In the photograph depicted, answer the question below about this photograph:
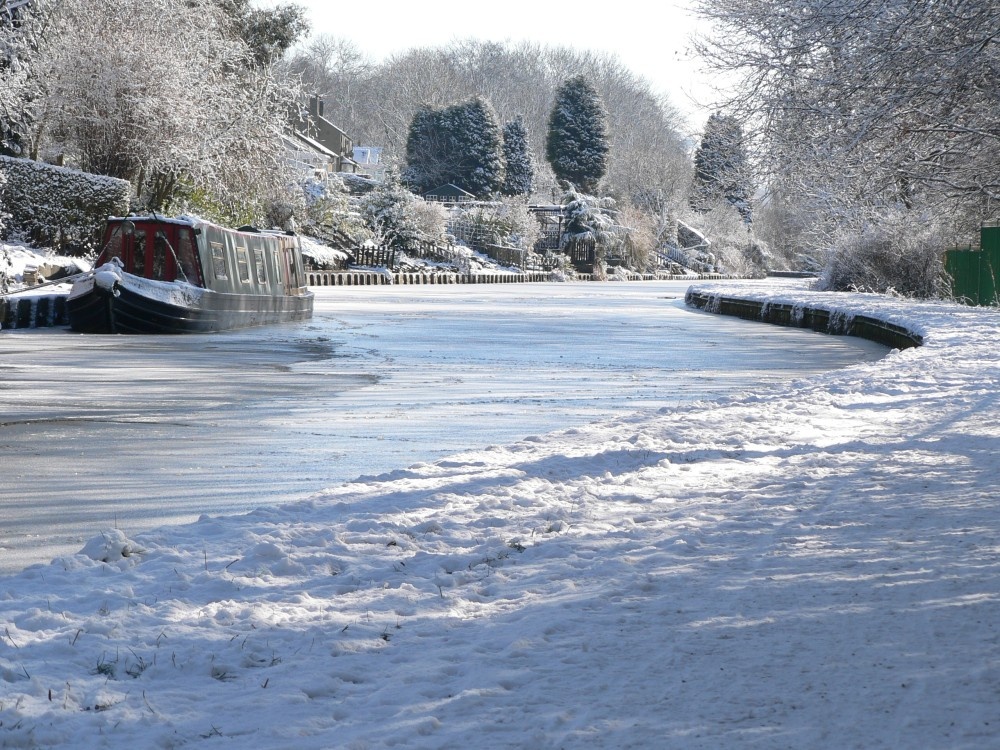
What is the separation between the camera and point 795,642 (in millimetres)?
4090

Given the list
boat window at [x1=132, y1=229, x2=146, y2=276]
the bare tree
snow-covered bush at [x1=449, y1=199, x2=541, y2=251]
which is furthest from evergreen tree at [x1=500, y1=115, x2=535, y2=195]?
boat window at [x1=132, y1=229, x2=146, y2=276]

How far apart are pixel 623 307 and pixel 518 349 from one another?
1559 centimetres

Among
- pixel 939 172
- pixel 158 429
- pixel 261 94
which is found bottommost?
pixel 158 429

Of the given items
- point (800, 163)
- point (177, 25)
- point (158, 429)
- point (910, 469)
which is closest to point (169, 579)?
point (910, 469)

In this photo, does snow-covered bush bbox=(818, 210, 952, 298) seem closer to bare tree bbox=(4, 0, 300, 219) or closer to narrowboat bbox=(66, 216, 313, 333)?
narrowboat bbox=(66, 216, 313, 333)

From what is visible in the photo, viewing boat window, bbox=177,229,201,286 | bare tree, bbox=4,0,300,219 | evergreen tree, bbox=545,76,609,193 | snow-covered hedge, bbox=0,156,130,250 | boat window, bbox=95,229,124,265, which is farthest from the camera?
evergreen tree, bbox=545,76,609,193

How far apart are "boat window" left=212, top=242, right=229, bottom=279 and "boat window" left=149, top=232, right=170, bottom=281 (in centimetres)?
90

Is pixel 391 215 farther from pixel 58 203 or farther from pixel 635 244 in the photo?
pixel 58 203

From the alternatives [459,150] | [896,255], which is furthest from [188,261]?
[459,150]

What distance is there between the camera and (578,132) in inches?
3342

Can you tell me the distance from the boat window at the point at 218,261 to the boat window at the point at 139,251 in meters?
1.22

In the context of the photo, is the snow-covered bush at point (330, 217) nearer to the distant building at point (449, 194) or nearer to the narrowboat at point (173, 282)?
the narrowboat at point (173, 282)

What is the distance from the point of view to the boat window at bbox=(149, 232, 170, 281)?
22453 mm

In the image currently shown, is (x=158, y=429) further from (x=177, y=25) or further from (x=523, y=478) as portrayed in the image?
(x=177, y=25)
